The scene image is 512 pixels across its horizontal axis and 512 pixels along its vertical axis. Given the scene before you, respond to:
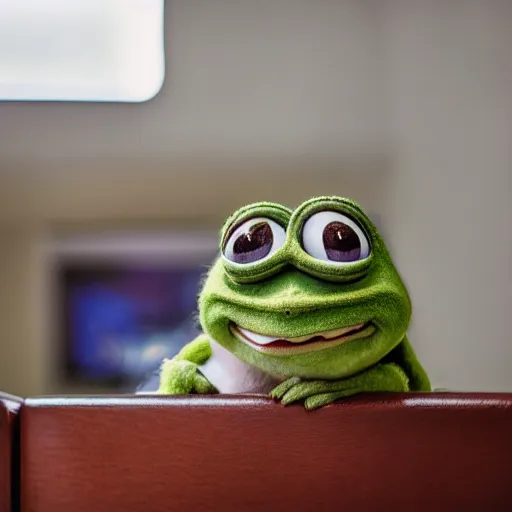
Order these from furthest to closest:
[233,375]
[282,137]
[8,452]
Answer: [282,137]
[233,375]
[8,452]

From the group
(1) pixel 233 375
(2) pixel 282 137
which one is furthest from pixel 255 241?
(2) pixel 282 137

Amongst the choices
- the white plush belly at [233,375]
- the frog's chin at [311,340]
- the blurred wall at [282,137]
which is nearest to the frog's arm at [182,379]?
the white plush belly at [233,375]

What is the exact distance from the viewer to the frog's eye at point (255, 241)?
578 mm

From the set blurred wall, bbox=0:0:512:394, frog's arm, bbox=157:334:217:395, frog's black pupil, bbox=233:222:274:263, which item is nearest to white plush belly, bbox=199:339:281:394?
frog's arm, bbox=157:334:217:395

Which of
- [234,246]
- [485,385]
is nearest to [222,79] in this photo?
[485,385]

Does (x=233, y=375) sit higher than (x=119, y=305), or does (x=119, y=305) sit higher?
(x=119, y=305)

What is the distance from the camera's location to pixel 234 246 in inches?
23.2

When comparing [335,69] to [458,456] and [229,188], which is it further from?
[458,456]

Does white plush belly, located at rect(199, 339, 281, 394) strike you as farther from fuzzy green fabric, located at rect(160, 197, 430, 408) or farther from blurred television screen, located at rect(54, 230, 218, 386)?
blurred television screen, located at rect(54, 230, 218, 386)

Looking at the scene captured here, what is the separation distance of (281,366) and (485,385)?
204 centimetres

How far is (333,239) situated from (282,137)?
204 centimetres

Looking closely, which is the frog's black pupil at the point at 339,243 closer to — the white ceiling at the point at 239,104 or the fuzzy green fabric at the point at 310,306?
the fuzzy green fabric at the point at 310,306

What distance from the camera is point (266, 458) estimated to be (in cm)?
53

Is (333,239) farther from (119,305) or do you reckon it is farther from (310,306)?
(119,305)
